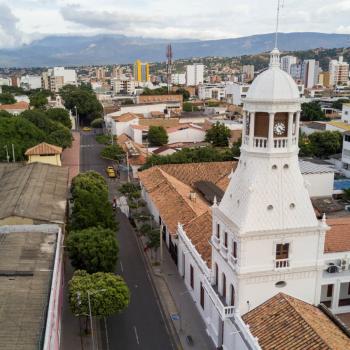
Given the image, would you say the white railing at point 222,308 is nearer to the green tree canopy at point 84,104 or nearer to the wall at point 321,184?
the wall at point 321,184

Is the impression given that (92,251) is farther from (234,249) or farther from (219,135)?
(219,135)

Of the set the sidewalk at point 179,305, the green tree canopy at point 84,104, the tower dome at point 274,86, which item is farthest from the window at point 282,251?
the green tree canopy at point 84,104

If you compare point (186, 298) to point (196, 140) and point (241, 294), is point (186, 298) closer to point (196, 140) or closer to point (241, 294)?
point (241, 294)

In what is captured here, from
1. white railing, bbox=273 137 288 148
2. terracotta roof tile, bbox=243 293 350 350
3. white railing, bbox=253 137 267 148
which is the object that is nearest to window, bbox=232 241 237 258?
terracotta roof tile, bbox=243 293 350 350

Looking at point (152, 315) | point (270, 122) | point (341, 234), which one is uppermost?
point (270, 122)

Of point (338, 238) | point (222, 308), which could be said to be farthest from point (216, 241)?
point (338, 238)

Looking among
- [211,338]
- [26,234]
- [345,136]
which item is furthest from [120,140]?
[211,338]
